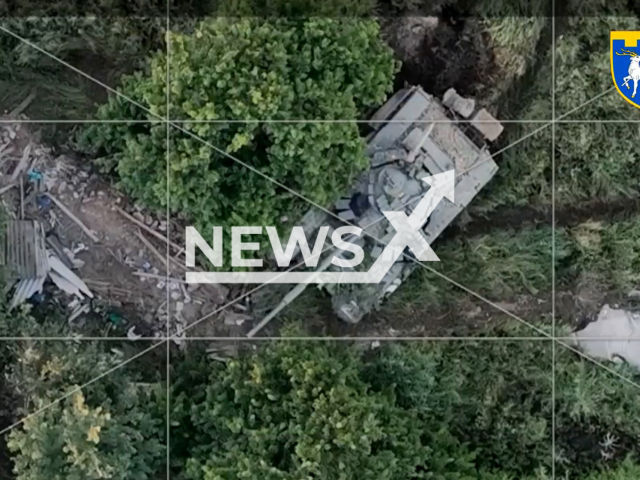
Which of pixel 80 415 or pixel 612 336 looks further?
pixel 612 336

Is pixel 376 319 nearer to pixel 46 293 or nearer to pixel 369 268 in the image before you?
pixel 369 268

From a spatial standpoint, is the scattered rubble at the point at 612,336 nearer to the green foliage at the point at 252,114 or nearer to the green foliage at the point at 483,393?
the green foliage at the point at 483,393

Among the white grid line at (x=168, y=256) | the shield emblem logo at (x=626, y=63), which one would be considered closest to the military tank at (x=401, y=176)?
the white grid line at (x=168, y=256)

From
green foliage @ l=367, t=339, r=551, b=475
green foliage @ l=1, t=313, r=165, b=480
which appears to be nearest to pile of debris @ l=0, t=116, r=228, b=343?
green foliage @ l=1, t=313, r=165, b=480

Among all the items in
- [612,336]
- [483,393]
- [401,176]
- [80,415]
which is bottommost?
[80,415]

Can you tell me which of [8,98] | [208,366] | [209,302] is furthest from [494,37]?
[8,98]

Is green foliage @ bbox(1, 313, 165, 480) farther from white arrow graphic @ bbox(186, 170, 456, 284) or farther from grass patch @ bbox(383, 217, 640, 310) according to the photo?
grass patch @ bbox(383, 217, 640, 310)

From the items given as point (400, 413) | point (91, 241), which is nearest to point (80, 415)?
point (91, 241)

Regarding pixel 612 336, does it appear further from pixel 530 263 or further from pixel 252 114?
pixel 252 114
